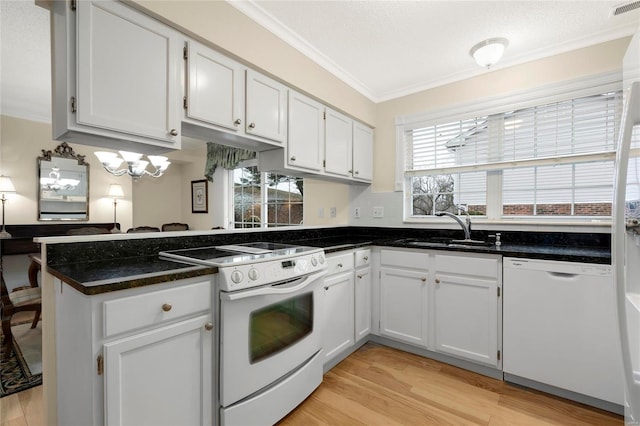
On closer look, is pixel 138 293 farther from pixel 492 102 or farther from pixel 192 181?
pixel 192 181

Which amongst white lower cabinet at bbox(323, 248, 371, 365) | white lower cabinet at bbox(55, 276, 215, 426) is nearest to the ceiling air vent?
white lower cabinet at bbox(323, 248, 371, 365)

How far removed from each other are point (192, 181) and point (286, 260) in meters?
4.59

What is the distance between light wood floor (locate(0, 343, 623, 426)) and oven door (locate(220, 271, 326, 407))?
1.05 feet

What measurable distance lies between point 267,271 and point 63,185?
4.05 metres

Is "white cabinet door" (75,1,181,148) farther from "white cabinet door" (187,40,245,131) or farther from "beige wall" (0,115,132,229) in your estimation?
"beige wall" (0,115,132,229)

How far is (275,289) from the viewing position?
4.96 feet

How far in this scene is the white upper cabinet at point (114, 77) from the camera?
1.24 metres

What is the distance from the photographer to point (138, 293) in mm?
1117

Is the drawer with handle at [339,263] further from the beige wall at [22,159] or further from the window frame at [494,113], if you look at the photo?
the beige wall at [22,159]

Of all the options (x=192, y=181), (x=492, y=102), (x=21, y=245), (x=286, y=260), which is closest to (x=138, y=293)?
(x=286, y=260)

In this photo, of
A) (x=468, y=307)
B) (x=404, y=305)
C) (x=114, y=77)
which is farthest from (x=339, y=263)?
(x=114, y=77)

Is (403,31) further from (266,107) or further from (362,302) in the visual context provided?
(362,302)

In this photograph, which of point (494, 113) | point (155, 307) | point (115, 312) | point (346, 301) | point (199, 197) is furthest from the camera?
point (199, 197)

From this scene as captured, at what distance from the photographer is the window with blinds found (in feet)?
7.06
